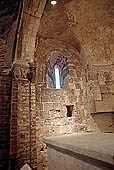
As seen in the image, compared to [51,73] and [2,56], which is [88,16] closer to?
[51,73]

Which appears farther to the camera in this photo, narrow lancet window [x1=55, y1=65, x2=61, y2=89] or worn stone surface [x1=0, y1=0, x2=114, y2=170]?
narrow lancet window [x1=55, y1=65, x2=61, y2=89]

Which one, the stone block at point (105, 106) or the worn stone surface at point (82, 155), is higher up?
the stone block at point (105, 106)

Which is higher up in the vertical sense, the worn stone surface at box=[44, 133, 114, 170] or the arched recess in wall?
the arched recess in wall

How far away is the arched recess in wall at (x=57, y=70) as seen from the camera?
197 inches

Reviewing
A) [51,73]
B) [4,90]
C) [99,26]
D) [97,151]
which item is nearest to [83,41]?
[99,26]

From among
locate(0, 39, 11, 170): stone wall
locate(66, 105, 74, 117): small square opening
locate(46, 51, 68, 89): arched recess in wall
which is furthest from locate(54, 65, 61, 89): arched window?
locate(0, 39, 11, 170): stone wall

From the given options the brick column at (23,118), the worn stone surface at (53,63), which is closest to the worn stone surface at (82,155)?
the brick column at (23,118)

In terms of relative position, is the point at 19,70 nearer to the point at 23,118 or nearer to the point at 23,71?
the point at 23,71

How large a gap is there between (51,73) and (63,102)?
111 cm

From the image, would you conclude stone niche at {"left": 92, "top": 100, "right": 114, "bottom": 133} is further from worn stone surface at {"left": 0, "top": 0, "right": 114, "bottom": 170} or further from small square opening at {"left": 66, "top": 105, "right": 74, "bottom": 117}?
small square opening at {"left": 66, "top": 105, "right": 74, "bottom": 117}

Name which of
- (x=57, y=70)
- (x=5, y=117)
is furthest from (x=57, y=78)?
(x=5, y=117)

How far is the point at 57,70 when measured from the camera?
211 inches

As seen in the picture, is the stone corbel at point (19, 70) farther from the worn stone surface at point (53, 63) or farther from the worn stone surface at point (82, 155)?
the worn stone surface at point (82, 155)

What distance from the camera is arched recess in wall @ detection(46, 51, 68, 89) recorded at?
4.99m
